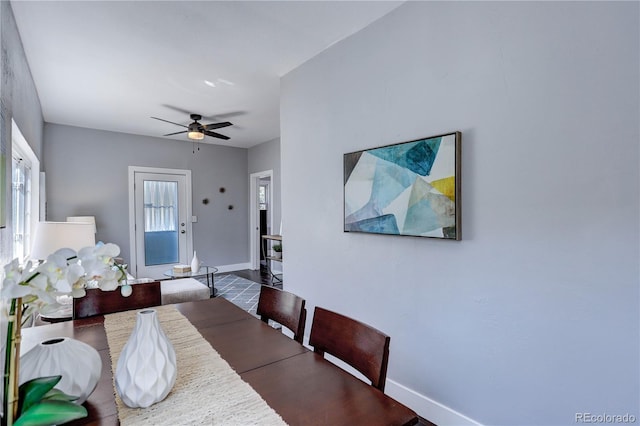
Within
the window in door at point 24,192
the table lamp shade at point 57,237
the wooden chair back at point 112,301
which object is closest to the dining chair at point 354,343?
the wooden chair back at point 112,301

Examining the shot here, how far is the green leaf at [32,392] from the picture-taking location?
661 mm

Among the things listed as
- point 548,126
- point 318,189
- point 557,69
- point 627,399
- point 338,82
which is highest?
point 338,82

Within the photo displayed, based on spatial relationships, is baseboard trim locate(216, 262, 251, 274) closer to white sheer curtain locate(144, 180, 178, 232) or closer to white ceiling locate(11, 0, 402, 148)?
white sheer curtain locate(144, 180, 178, 232)

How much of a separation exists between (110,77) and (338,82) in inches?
89.5

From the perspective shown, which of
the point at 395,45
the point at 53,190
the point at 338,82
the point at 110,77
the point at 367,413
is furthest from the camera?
the point at 53,190

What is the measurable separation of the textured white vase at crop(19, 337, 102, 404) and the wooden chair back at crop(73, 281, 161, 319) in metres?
0.92

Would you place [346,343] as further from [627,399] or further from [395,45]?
[395,45]

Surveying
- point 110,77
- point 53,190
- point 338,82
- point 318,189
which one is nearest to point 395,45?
point 338,82

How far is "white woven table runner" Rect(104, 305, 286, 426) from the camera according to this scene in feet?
2.73

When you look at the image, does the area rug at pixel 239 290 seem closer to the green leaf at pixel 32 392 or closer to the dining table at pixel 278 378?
the dining table at pixel 278 378

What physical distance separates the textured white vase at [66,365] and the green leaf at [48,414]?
0.74ft

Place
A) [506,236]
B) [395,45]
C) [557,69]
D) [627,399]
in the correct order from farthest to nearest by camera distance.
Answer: [395,45], [506,236], [557,69], [627,399]

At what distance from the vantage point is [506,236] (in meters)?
1.60

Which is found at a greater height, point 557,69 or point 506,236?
point 557,69
